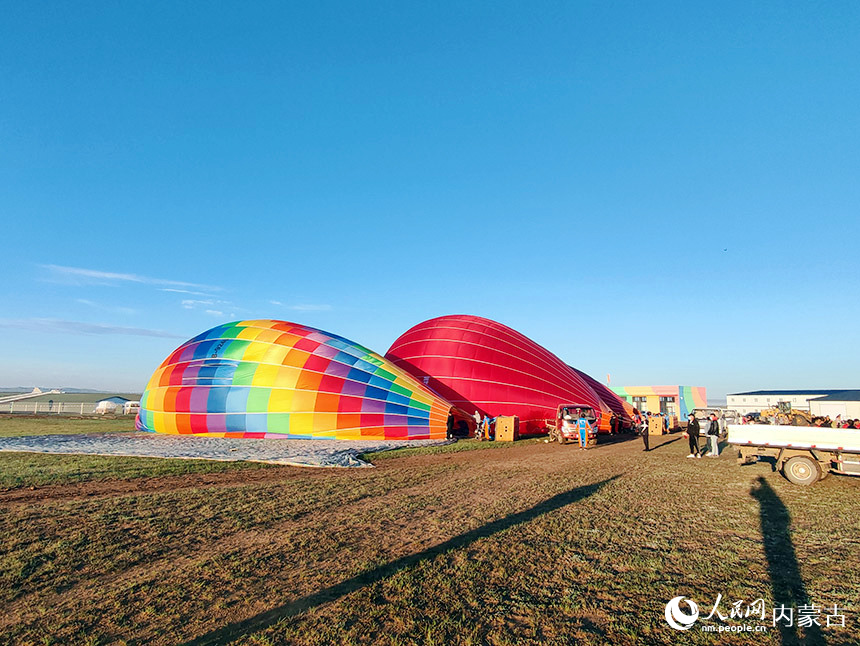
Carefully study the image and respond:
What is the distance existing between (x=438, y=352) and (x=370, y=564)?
687 inches

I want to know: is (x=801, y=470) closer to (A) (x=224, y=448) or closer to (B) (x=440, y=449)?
(B) (x=440, y=449)

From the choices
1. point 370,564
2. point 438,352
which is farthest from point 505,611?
point 438,352

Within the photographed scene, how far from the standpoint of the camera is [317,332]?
20.4 meters

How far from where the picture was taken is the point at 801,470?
9.91 meters

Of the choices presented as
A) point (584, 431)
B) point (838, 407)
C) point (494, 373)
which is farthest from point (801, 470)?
point (838, 407)

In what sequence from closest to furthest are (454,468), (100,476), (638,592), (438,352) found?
(638,592), (100,476), (454,468), (438,352)

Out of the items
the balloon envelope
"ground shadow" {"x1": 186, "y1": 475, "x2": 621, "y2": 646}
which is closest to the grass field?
"ground shadow" {"x1": 186, "y1": 475, "x2": 621, "y2": 646}

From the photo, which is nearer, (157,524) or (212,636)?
(212,636)

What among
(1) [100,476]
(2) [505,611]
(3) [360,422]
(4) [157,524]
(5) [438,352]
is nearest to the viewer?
(2) [505,611]

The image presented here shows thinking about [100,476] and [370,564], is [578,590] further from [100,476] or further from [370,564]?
[100,476]

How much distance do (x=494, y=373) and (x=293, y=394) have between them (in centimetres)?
871

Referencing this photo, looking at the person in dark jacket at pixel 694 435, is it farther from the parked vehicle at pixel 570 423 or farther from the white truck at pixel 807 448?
the white truck at pixel 807 448

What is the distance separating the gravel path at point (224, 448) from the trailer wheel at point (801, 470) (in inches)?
367

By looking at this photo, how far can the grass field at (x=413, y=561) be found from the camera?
366cm
